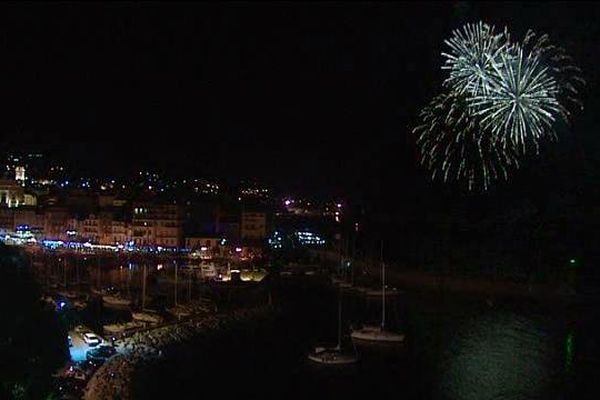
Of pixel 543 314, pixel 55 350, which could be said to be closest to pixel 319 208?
pixel 543 314

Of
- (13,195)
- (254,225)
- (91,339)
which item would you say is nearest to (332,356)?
(91,339)

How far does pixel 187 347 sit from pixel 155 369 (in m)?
1.40

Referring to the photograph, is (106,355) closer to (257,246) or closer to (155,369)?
(155,369)

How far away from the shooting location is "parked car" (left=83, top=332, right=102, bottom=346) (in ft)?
34.4

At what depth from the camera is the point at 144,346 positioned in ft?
35.7

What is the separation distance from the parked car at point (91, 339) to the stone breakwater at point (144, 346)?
1.01ft

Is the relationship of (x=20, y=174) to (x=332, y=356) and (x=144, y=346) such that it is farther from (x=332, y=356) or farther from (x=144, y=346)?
(x=332, y=356)

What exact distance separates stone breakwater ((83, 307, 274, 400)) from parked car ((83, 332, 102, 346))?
307 mm

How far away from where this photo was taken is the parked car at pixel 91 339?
413 inches

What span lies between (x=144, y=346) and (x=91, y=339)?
0.71m

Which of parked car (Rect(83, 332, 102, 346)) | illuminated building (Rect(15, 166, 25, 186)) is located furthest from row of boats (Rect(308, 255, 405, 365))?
illuminated building (Rect(15, 166, 25, 186))

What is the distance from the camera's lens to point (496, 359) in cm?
1092

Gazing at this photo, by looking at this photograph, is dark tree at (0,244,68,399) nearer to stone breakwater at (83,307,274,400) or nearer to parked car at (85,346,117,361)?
stone breakwater at (83,307,274,400)

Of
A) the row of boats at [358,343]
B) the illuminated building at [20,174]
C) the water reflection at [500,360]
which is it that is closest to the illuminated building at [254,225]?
the row of boats at [358,343]
